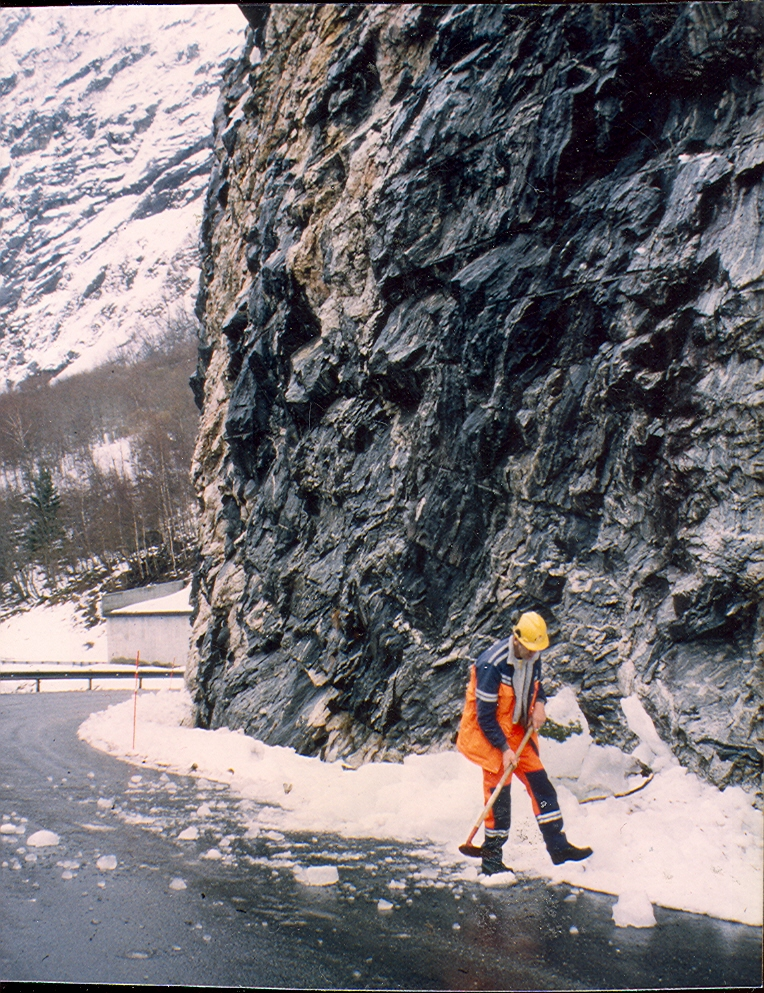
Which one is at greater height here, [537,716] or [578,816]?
[537,716]

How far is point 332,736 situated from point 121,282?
38.7 metres

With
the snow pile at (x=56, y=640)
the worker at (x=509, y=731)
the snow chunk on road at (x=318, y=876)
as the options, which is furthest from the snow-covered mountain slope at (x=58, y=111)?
the snow chunk on road at (x=318, y=876)

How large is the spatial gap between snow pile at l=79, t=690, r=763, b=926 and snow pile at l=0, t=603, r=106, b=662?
10322mm

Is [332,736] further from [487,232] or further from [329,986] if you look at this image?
[487,232]

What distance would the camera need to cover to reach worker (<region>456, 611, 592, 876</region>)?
15.3ft

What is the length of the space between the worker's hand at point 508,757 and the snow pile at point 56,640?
12970 mm

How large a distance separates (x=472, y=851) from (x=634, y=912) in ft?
4.35

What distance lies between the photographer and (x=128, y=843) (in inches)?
222

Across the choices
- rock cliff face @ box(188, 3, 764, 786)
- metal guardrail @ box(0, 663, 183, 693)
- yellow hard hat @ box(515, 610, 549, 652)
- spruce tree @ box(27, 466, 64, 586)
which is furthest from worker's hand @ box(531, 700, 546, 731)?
metal guardrail @ box(0, 663, 183, 693)

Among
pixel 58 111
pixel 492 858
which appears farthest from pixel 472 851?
pixel 58 111

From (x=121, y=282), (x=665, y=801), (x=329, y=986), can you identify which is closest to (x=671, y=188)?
(x=665, y=801)

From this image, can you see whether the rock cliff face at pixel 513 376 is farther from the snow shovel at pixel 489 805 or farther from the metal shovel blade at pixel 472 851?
the metal shovel blade at pixel 472 851

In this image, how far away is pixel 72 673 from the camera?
23.7 m

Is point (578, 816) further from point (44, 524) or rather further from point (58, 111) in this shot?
point (44, 524)
